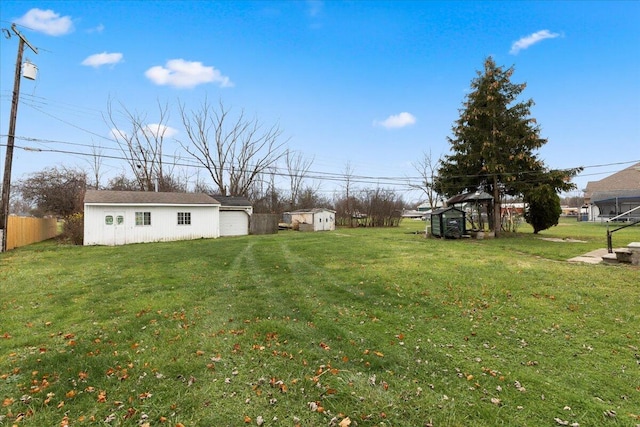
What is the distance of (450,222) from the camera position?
16.8 metres

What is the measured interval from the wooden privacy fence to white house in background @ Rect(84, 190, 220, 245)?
9.76ft

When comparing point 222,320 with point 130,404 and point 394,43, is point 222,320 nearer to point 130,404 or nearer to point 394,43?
point 130,404

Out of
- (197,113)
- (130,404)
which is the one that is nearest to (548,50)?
(130,404)

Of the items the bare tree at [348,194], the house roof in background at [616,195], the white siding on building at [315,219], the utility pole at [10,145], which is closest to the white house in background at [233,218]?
the white siding on building at [315,219]

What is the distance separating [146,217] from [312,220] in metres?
13.9

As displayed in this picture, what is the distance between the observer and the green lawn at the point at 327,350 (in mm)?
2656

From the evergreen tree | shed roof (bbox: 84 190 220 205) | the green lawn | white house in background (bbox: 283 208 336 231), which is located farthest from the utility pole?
the evergreen tree

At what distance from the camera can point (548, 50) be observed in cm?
1338

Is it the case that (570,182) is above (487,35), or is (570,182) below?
below

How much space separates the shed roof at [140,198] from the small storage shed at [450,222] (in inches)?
563

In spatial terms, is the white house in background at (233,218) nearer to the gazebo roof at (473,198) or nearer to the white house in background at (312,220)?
the white house in background at (312,220)

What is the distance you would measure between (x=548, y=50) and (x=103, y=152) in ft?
114

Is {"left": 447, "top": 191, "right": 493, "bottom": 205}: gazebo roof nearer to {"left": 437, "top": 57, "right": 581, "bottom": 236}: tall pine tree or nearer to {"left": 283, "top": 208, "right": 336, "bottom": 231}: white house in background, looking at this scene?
{"left": 437, "top": 57, "right": 581, "bottom": 236}: tall pine tree

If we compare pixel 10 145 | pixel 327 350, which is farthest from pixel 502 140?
pixel 10 145
